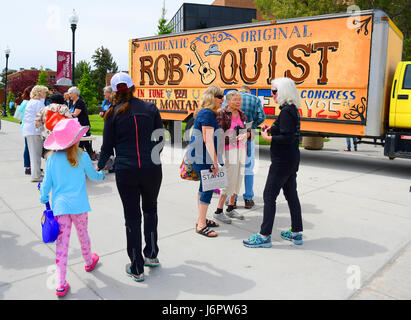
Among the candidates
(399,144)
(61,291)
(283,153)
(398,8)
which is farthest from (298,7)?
(61,291)

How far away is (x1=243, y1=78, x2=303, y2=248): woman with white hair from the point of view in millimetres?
3726

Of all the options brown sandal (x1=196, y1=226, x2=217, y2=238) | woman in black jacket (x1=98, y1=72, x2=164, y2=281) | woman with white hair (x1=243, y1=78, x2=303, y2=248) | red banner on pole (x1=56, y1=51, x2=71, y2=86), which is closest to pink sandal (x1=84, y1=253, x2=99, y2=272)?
woman in black jacket (x1=98, y1=72, x2=164, y2=281)

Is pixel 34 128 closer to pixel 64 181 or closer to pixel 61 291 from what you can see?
pixel 64 181

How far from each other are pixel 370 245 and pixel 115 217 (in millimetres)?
3255

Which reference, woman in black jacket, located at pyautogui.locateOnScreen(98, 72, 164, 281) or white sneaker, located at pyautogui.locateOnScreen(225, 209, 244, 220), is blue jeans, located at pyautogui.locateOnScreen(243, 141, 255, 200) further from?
woman in black jacket, located at pyautogui.locateOnScreen(98, 72, 164, 281)

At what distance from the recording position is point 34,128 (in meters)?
6.79

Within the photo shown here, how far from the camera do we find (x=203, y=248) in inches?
156

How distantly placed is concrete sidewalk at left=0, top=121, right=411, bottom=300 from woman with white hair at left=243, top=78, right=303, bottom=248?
253 millimetres

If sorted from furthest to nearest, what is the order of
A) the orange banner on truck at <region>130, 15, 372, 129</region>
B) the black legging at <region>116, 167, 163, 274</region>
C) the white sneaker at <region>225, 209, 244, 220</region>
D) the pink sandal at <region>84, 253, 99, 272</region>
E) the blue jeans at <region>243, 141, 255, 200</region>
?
the orange banner on truck at <region>130, 15, 372, 129</region> < the blue jeans at <region>243, 141, 255, 200</region> < the white sneaker at <region>225, 209, 244, 220</region> < the pink sandal at <region>84, 253, 99, 272</region> < the black legging at <region>116, 167, 163, 274</region>

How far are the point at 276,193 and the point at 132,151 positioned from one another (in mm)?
1704

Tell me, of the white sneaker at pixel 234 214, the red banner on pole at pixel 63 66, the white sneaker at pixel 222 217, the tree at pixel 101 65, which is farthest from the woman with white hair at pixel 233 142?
the tree at pixel 101 65

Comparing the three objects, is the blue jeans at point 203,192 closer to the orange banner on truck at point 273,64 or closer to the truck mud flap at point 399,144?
the orange banner on truck at point 273,64

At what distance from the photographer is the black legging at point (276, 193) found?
3.84 meters

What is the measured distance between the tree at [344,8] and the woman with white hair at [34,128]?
13832 mm
